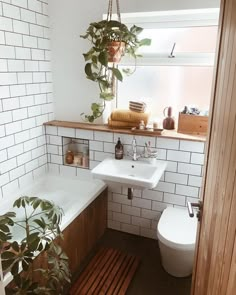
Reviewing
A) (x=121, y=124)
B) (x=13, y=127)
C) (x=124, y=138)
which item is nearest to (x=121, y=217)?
(x=124, y=138)

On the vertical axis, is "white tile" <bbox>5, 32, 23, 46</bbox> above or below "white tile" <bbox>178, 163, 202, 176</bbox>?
above

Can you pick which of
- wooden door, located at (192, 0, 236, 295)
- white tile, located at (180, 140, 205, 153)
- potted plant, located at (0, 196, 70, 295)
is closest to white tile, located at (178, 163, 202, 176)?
white tile, located at (180, 140, 205, 153)

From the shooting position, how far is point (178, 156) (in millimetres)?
2225

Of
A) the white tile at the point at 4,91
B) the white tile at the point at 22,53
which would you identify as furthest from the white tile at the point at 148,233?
the white tile at the point at 22,53

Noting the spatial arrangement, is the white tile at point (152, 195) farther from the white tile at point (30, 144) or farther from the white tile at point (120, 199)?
the white tile at point (30, 144)

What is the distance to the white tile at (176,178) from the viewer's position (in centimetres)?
225

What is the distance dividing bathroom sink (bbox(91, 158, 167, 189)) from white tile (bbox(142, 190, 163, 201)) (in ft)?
0.83

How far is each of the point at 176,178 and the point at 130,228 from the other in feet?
2.38

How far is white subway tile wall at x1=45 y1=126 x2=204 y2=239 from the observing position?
2206 mm

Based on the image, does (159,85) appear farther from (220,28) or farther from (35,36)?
(220,28)

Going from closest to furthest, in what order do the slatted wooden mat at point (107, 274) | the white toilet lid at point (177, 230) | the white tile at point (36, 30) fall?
1. the white toilet lid at point (177, 230)
2. the slatted wooden mat at point (107, 274)
3. the white tile at point (36, 30)

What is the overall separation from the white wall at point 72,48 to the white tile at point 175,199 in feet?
3.63

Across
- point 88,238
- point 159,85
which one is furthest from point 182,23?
point 88,238

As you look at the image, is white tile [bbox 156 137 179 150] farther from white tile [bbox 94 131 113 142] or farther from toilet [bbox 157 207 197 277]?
toilet [bbox 157 207 197 277]
